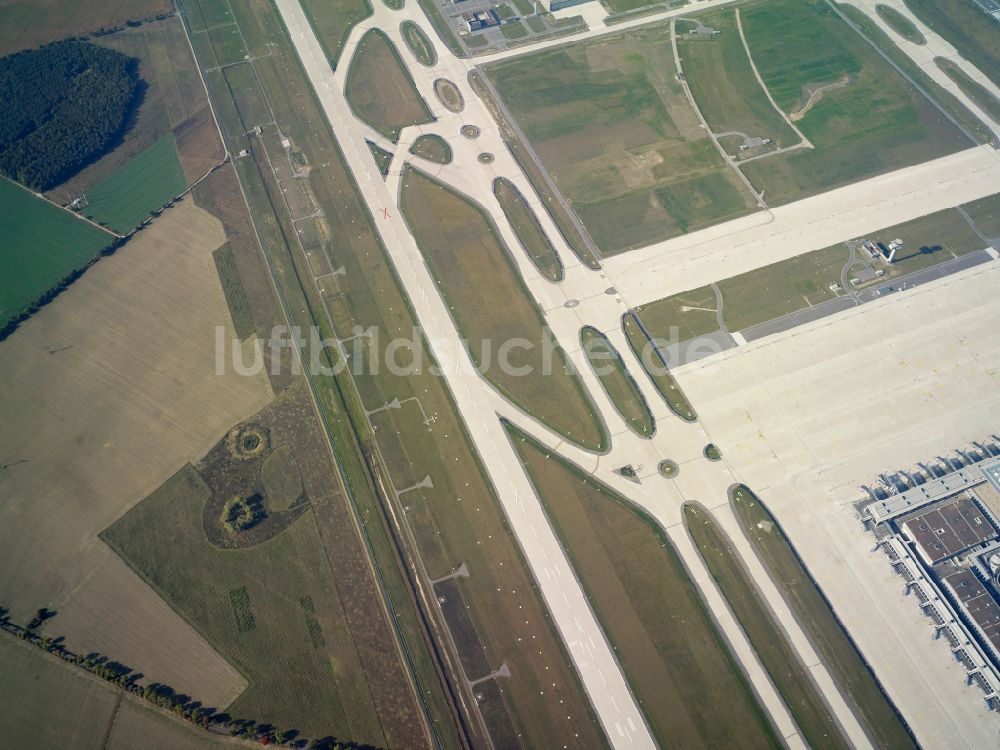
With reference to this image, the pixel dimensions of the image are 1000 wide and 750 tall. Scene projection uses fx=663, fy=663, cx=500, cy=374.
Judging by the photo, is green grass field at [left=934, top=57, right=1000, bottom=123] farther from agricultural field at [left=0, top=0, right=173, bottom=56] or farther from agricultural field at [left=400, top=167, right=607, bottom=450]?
agricultural field at [left=0, top=0, right=173, bottom=56]

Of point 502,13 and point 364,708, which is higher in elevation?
point 502,13

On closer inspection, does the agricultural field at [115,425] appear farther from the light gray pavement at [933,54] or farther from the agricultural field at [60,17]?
the light gray pavement at [933,54]

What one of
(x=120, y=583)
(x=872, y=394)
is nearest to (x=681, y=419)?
(x=872, y=394)

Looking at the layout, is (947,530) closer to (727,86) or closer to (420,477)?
(420,477)

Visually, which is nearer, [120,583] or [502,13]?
[120,583]

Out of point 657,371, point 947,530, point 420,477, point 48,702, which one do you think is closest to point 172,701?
point 48,702

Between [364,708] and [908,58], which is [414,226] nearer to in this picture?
[364,708]

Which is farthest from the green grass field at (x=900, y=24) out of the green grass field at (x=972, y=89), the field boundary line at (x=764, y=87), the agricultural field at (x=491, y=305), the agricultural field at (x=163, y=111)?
the agricultural field at (x=163, y=111)
